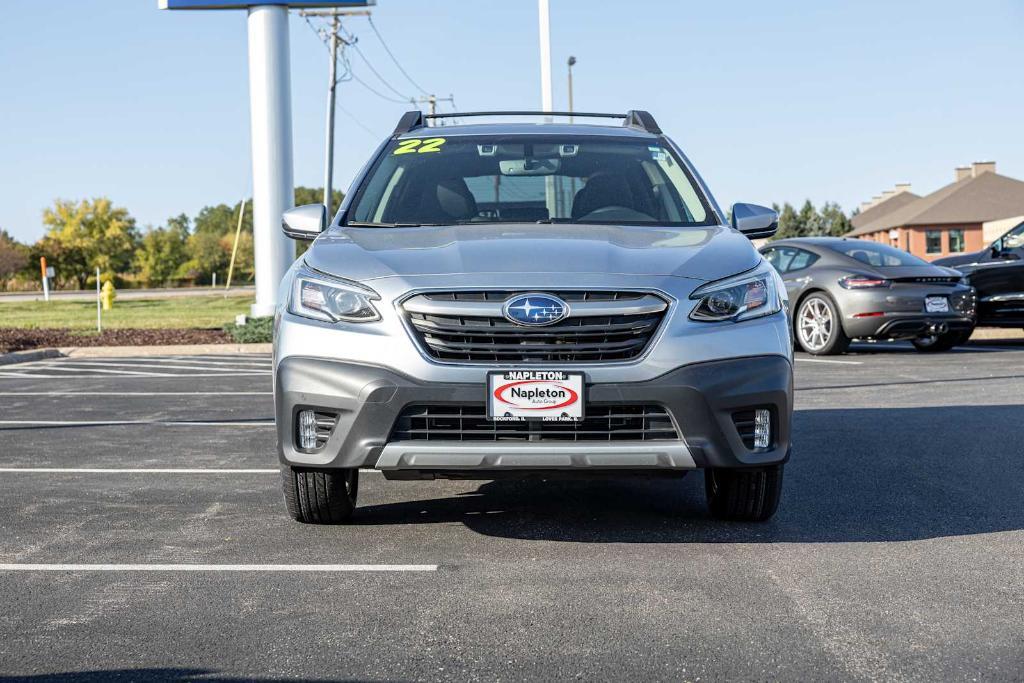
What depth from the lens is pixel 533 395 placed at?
4535 millimetres

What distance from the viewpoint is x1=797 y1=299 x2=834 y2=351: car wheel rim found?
14312mm

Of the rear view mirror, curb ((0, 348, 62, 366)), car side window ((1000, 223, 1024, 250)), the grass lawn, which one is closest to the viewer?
the rear view mirror

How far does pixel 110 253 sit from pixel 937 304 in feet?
261

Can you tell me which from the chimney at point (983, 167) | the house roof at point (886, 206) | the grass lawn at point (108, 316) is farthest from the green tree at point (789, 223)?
the grass lawn at point (108, 316)

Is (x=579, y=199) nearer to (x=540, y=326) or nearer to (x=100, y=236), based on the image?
(x=540, y=326)

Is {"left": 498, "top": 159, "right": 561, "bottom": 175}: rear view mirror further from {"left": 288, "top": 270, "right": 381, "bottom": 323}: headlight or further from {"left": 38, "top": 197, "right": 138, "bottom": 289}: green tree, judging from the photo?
{"left": 38, "top": 197, "right": 138, "bottom": 289}: green tree

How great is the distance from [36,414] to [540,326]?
264 inches

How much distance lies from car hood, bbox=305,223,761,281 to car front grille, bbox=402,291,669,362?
16 cm

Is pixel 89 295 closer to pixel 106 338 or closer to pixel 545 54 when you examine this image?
pixel 106 338

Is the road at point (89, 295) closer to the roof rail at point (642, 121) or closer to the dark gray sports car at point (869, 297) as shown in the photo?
the dark gray sports car at point (869, 297)

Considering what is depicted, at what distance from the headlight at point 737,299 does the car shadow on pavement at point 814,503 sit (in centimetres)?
95

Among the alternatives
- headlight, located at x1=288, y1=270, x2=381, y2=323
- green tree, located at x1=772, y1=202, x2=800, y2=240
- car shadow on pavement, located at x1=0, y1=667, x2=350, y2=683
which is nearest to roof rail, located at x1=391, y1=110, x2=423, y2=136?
headlight, located at x1=288, y1=270, x2=381, y2=323

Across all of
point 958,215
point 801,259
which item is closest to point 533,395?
point 801,259

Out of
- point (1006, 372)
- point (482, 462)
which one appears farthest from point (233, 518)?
point (1006, 372)
